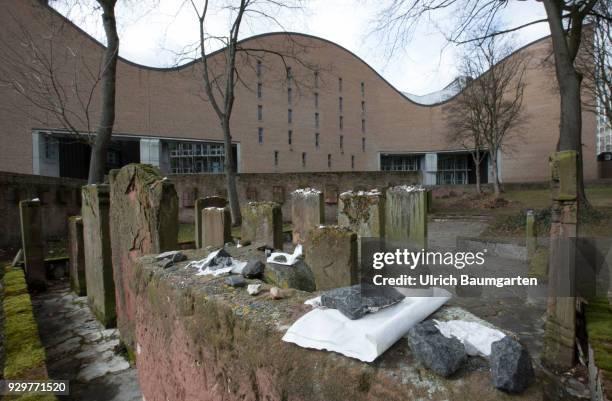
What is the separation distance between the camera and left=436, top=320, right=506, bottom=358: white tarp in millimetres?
932

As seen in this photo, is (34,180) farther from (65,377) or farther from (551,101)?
(551,101)

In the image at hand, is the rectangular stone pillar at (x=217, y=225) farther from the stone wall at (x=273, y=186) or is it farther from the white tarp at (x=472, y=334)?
the stone wall at (x=273, y=186)

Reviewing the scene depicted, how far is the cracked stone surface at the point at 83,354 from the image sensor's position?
321 cm

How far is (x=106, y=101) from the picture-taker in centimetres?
878

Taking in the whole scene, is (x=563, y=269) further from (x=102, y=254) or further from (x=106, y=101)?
(x=106, y=101)

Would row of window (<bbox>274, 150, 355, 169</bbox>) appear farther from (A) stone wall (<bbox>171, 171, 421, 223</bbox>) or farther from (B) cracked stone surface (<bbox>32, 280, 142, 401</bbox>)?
(B) cracked stone surface (<bbox>32, 280, 142, 401</bbox>)

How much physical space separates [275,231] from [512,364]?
4.93 metres

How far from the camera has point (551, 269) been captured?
11.5 ft

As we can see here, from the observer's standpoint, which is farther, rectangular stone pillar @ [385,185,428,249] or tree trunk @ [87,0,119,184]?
tree trunk @ [87,0,119,184]

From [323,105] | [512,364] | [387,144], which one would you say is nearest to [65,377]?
[512,364]

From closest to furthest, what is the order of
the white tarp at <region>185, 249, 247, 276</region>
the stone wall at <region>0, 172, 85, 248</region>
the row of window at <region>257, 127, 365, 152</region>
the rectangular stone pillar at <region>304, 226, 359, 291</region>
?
the white tarp at <region>185, 249, 247, 276</region>, the rectangular stone pillar at <region>304, 226, 359, 291</region>, the stone wall at <region>0, 172, 85, 248</region>, the row of window at <region>257, 127, 365, 152</region>

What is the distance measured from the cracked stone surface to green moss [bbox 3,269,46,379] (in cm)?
45

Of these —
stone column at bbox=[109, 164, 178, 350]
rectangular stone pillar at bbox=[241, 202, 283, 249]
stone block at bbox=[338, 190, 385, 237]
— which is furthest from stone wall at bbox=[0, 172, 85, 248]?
stone block at bbox=[338, 190, 385, 237]

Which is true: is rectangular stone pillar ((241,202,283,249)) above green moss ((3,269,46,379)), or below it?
above
